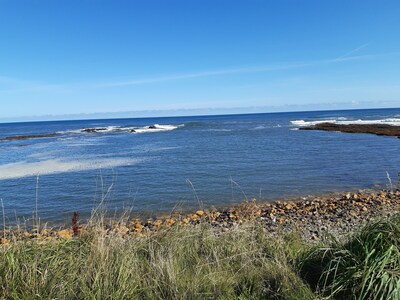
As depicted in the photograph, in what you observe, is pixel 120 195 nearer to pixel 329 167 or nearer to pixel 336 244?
pixel 336 244

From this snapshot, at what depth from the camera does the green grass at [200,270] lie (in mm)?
3371

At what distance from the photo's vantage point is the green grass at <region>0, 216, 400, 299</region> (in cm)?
337

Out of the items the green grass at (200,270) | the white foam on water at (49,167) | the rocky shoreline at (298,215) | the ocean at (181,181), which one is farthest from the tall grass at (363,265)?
the white foam on water at (49,167)

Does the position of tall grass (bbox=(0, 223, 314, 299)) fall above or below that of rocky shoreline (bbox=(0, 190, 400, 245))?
above

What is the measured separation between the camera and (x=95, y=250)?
3.98m

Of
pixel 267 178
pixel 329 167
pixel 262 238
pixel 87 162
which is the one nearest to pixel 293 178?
pixel 267 178

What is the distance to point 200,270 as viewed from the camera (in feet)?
12.6

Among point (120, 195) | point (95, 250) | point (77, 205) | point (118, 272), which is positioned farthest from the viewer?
point (120, 195)

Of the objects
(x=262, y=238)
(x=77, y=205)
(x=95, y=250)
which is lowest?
(x=77, y=205)

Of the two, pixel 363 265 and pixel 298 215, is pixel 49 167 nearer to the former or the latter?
pixel 298 215

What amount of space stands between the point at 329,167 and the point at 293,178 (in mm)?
3937

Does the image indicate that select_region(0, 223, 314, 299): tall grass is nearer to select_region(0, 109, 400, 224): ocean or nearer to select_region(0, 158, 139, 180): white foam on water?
select_region(0, 109, 400, 224): ocean

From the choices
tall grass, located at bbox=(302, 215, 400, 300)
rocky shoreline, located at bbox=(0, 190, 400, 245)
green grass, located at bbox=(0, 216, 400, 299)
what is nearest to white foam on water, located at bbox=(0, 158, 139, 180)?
rocky shoreline, located at bbox=(0, 190, 400, 245)

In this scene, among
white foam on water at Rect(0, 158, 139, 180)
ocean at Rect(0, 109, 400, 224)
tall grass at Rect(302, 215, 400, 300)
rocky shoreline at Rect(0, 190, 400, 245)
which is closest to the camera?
tall grass at Rect(302, 215, 400, 300)
